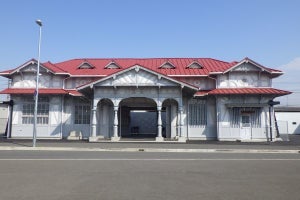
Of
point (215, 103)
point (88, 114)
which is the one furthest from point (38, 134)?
point (215, 103)

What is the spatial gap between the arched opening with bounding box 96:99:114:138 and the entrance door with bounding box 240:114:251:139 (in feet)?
38.9

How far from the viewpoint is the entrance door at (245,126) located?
84.7 feet

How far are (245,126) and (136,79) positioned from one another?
1078 cm

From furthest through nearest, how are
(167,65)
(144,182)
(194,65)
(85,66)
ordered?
(85,66) < (167,65) < (194,65) < (144,182)

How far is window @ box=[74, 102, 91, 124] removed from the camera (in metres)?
27.2

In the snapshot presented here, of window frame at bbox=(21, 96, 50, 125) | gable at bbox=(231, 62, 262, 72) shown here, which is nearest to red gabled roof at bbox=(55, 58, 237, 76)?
gable at bbox=(231, 62, 262, 72)

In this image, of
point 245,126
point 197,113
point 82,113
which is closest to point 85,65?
point 82,113

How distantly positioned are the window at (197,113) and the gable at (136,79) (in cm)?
468

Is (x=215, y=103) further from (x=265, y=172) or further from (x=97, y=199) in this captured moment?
(x=97, y=199)

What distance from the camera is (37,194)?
6.03 m

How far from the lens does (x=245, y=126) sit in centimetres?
2598

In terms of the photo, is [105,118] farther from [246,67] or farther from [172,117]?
[246,67]

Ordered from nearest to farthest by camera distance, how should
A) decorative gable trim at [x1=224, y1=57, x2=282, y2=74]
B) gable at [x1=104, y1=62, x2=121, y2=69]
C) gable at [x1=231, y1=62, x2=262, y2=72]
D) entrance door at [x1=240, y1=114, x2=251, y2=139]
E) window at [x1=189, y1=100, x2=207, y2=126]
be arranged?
entrance door at [x1=240, y1=114, x2=251, y2=139] < decorative gable trim at [x1=224, y1=57, x2=282, y2=74] < gable at [x1=231, y1=62, x2=262, y2=72] < window at [x1=189, y1=100, x2=207, y2=126] < gable at [x1=104, y1=62, x2=121, y2=69]

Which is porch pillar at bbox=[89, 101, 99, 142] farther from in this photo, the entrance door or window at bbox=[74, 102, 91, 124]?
the entrance door
